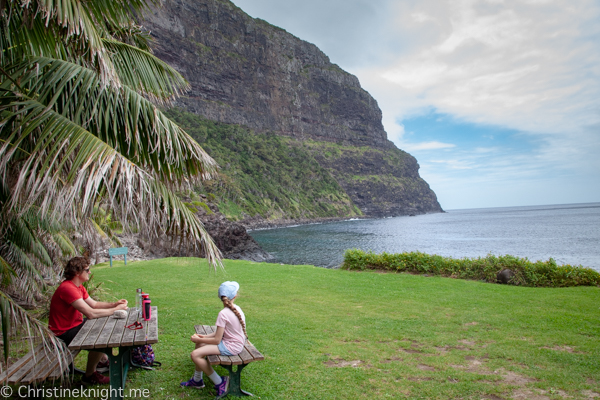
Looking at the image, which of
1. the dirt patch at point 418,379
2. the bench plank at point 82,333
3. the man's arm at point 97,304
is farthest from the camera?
the dirt patch at point 418,379

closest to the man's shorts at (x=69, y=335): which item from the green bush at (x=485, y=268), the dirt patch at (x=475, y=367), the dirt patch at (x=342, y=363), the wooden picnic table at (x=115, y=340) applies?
the wooden picnic table at (x=115, y=340)

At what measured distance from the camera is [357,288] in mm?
11391

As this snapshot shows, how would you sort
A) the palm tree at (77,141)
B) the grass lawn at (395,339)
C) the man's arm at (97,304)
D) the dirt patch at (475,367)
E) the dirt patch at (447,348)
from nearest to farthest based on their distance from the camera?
the palm tree at (77,141) → the grass lawn at (395,339) → the man's arm at (97,304) → the dirt patch at (475,367) → the dirt patch at (447,348)

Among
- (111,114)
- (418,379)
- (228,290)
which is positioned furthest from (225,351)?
(111,114)

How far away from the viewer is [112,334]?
12.5 ft

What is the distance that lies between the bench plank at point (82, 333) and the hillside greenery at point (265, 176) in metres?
69.0

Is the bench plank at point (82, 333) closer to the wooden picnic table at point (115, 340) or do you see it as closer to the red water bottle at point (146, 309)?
the wooden picnic table at point (115, 340)

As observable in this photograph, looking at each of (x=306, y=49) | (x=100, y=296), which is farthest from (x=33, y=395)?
(x=306, y=49)

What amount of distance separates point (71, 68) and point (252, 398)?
13.6 feet

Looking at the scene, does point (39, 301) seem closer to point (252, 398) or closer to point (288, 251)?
point (252, 398)

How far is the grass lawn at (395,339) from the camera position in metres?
4.47

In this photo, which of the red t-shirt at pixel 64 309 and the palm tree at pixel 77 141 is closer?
the palm tree at pixel 77 141

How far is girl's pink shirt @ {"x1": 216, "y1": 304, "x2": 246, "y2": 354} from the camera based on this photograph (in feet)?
13.1

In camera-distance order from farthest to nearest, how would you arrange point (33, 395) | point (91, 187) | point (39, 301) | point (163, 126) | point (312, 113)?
1. point (312, 113)
2. point (39, 301)
3. point (163, 126)
4. point (33, 395)
5. point (91, 187)
